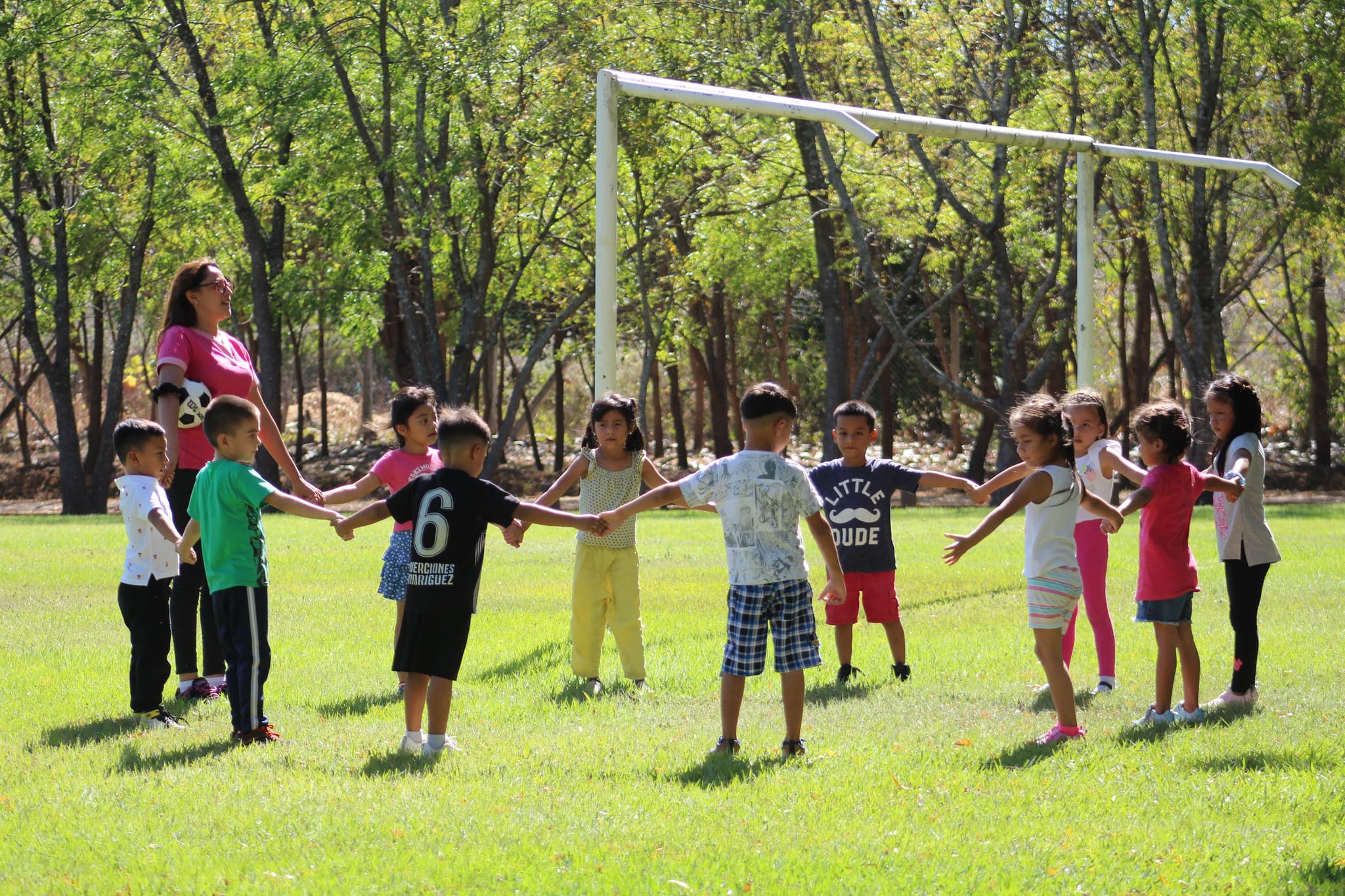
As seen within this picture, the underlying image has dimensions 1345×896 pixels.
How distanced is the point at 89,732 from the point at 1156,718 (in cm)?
508

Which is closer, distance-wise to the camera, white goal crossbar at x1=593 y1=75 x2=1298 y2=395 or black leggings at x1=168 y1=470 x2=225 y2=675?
black leggings at x1=168 y1=470 x2=225 y2=675

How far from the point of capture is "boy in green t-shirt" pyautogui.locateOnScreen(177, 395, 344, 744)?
20.6 feet

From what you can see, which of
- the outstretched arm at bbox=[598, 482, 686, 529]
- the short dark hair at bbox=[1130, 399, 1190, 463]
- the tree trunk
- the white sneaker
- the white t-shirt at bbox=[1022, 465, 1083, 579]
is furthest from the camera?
the tree trunk

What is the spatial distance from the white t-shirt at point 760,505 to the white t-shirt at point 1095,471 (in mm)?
2126

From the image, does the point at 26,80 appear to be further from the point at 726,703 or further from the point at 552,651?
the point at 726,703

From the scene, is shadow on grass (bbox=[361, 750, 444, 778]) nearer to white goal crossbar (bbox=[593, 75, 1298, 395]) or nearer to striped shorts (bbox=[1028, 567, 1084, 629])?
striped shorts (bbox=[1028, 567, 1084, 629])

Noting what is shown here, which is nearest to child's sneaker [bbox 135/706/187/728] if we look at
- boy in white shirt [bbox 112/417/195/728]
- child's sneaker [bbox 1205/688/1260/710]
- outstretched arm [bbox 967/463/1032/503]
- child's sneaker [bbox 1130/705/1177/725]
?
boy in white shirt [bbox 112/417/195/728]

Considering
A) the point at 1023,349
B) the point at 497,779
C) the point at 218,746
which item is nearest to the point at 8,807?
the point at 218,746

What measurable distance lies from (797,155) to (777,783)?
80.8 ft

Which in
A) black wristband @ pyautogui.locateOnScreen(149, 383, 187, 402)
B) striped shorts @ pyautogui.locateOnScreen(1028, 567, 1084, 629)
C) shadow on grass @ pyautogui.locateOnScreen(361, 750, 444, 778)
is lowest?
shadow on grass @ pyautogui.locateOnScreen(361, 750, 444, 778)

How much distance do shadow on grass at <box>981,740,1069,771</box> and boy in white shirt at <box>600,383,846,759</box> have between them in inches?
31.9

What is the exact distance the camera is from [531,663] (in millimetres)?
8844

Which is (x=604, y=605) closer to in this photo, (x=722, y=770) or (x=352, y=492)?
(x=352, y=492)

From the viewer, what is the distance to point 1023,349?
115ft
